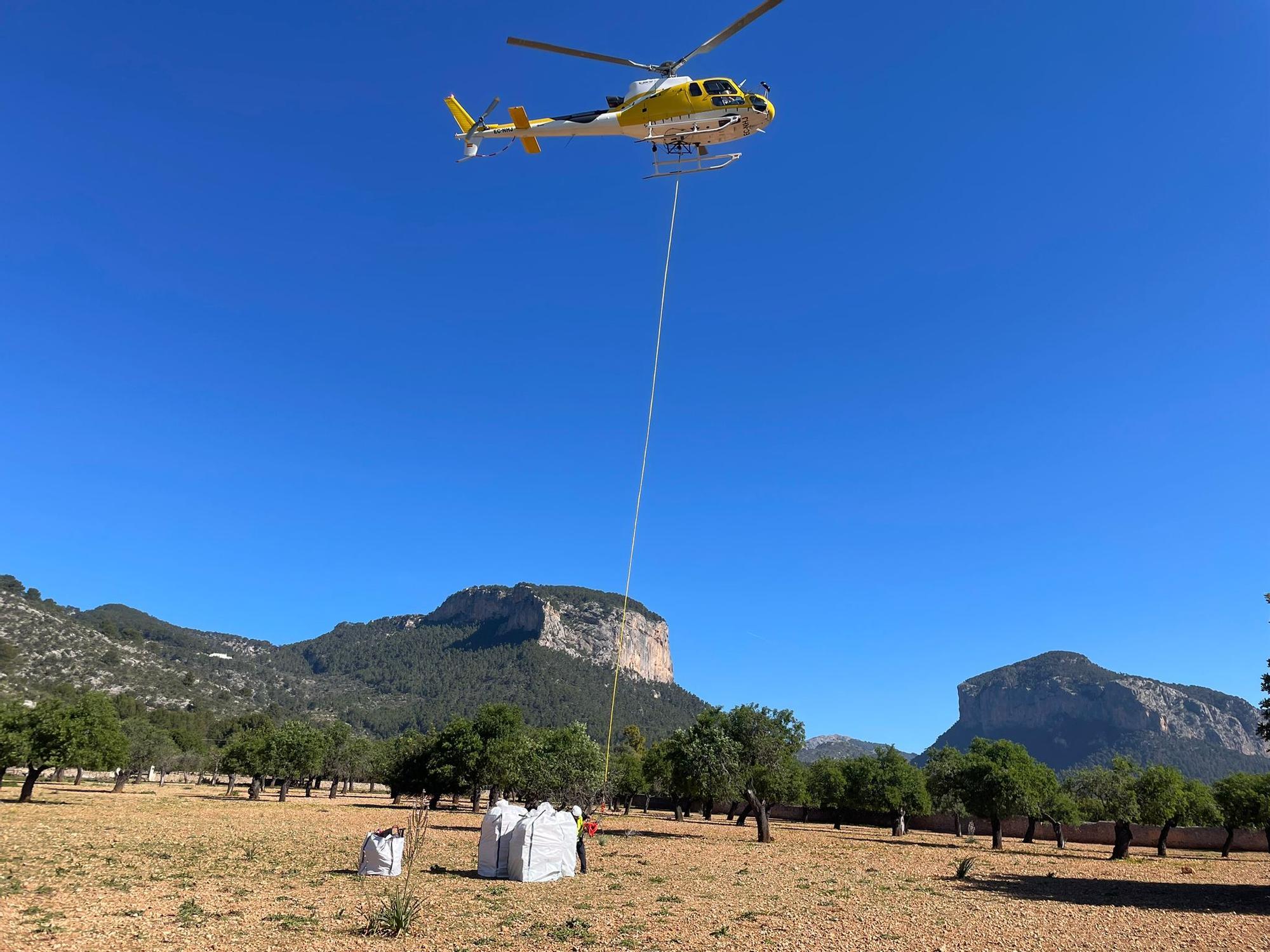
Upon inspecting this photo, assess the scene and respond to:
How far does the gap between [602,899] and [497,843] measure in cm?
423

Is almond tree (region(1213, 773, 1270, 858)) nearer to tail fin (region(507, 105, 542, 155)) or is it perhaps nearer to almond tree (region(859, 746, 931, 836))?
almond tree (region(859, 746, 931, 836))

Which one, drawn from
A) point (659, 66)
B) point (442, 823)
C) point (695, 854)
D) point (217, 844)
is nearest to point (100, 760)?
point (442, 823)

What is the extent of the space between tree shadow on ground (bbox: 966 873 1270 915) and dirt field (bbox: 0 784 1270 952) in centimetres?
13

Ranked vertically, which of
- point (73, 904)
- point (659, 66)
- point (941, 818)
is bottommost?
point (941, 818)

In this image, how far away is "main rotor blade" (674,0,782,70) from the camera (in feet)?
50.4

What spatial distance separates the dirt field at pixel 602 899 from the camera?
39.9 feet

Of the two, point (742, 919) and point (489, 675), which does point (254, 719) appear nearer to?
point (489, 675)

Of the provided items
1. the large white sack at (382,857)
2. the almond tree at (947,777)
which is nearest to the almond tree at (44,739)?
the large white sack at (382,857)

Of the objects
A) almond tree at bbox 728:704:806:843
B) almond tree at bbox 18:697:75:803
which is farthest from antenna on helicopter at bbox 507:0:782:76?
almond tree at bbox 18:697:75:803

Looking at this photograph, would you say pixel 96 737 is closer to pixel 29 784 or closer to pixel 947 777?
pixel 29 784

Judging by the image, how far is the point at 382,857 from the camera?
1866 centimetres

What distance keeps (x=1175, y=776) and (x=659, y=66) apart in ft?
184

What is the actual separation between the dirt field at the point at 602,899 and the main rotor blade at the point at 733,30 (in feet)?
61.8

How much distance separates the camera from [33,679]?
116062 mm
